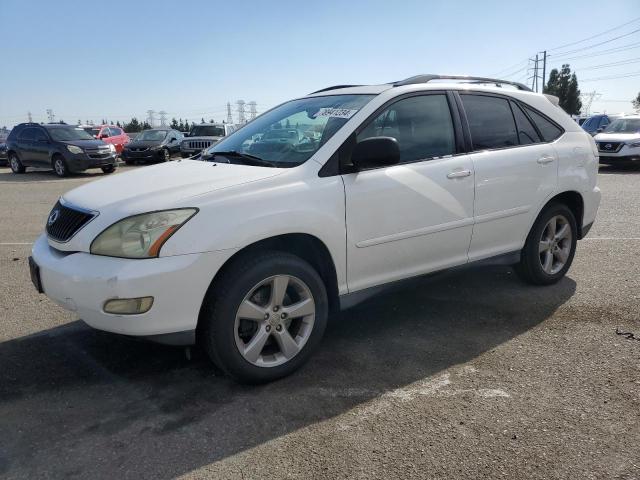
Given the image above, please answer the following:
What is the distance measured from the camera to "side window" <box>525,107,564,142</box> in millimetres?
4621

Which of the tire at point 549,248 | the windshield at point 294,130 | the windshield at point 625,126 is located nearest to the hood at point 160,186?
the windshield at point 294,130

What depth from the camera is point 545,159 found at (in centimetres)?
449

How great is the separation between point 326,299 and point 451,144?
5.11ft

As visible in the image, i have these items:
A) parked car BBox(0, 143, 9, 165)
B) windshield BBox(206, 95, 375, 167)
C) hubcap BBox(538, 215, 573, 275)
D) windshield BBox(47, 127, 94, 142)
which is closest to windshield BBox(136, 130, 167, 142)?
windshield BBox(47, 127, 94, 142)

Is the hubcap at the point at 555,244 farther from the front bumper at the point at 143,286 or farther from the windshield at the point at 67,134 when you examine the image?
the windshield at the point at 67,134

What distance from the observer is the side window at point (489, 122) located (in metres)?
4.16

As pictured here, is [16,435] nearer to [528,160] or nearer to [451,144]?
[451,144]

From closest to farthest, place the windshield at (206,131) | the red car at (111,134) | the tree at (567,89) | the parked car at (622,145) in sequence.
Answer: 1. the parked car at (622,145)
2. the windshield at (206,131)
3. the red car at (111,134)
4. the tree at (567,89)

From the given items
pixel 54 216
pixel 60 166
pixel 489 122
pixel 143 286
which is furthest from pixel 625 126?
pixel 143 286

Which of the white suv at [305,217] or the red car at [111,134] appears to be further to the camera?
the red car at [111,134]

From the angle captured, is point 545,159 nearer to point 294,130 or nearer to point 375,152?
point 375,152

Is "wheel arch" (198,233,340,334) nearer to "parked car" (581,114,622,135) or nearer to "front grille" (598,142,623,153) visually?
"front grille" (598,142,623,153)

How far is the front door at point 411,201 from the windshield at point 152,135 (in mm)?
19931

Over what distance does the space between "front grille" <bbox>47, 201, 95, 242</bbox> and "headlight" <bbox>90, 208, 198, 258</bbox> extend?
0.22m
